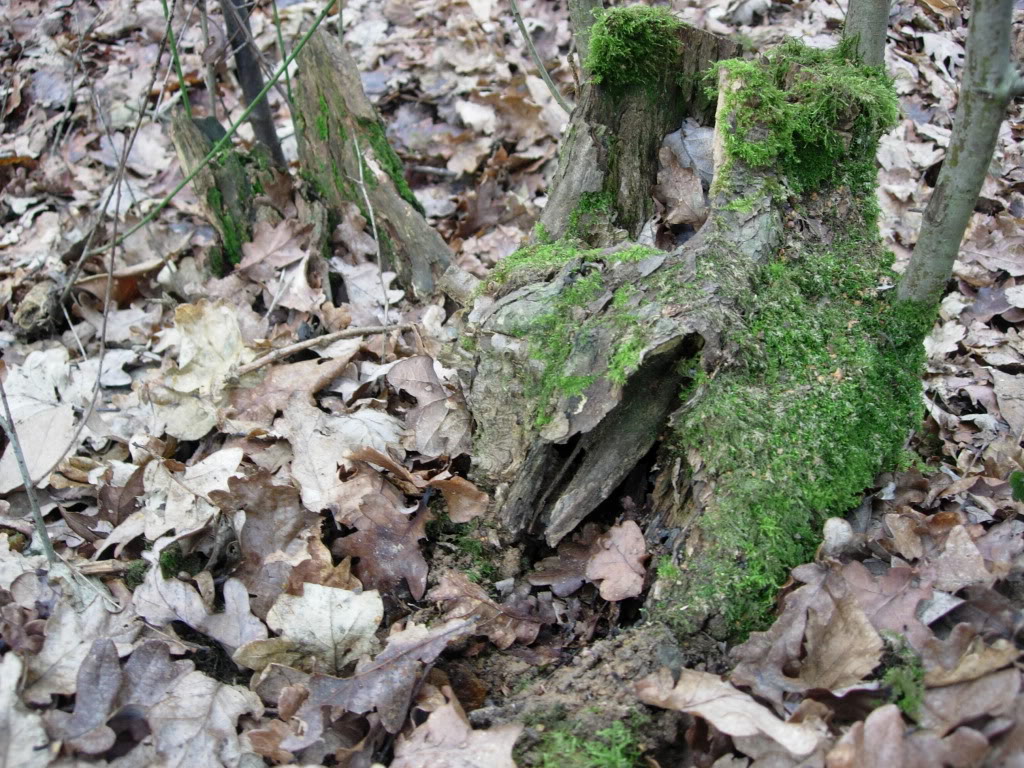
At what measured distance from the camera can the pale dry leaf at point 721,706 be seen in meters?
1.52

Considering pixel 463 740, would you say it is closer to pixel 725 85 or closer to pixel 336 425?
pixel 336 425

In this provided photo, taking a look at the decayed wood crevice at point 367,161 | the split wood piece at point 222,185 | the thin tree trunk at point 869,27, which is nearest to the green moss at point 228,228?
the split wood piece at point 222,185

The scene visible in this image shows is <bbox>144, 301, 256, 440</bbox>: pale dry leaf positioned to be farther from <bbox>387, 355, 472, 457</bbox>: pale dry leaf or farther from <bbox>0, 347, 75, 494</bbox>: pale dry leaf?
<bbox>387, 355, 472, 457</bbox>: pale dry leaf

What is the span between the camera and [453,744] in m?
1.71

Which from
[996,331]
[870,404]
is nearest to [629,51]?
[870,404]

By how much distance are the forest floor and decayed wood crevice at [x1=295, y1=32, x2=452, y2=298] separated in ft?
0.46

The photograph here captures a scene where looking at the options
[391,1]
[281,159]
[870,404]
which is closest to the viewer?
[870,404]

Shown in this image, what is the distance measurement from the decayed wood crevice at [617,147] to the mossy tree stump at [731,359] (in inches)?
8.8

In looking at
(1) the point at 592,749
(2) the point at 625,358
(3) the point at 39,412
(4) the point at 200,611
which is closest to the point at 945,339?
(2) the point at 625,358

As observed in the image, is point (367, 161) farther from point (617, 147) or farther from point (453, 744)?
point (453, 744)

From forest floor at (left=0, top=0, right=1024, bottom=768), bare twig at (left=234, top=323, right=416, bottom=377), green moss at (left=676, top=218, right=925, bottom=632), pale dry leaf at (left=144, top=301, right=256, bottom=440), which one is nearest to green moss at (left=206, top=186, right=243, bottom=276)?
forest floor at (left=0, top=0, right=1024, bottom=768)

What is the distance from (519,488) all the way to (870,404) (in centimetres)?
109

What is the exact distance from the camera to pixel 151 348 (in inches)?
150

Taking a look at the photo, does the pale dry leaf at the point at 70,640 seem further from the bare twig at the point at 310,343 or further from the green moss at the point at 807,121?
the green moss at the point at 807,121
